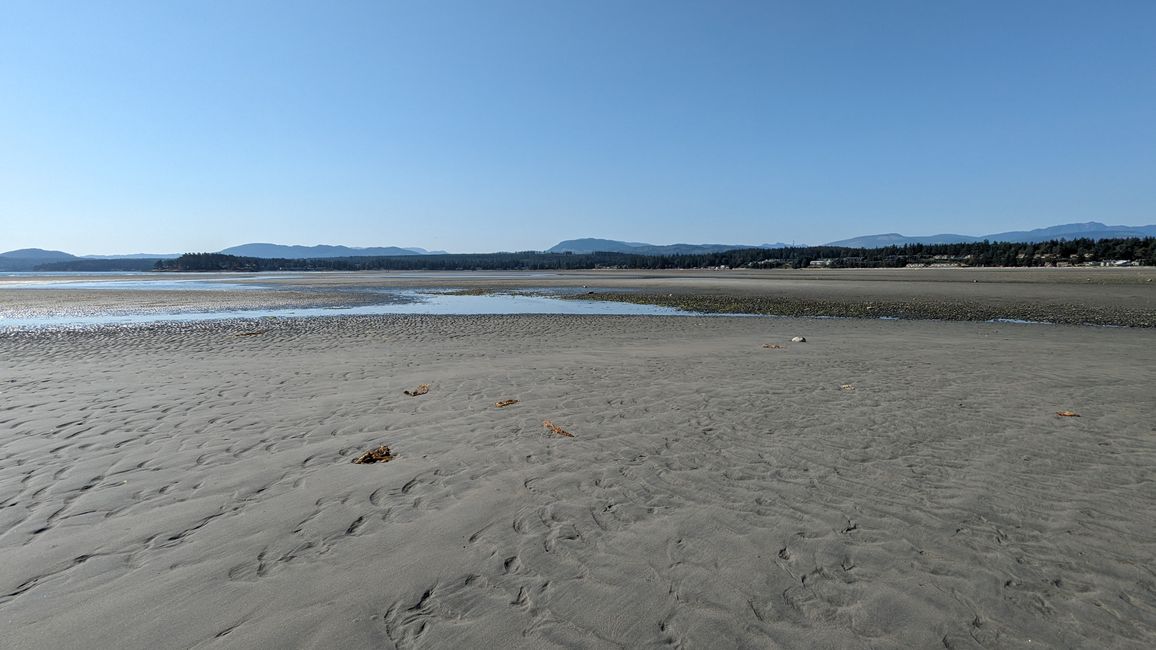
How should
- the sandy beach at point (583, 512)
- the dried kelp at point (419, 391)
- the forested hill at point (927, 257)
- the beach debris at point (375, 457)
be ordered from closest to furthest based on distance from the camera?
1. the sandy beach at point (583, 512)
2. the beach debris at point (375, 457)
3. the dried kelp at point (419, 391)
4. the forested hill at point (927, 257)

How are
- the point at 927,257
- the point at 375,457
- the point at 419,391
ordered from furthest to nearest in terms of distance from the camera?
the point at 927,257 → the point at 419,391 → the point at 375,457

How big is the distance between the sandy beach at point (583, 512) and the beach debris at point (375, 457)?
0.15 m

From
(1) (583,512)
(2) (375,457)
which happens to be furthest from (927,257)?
(2) (375,457)

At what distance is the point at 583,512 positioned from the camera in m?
4.74

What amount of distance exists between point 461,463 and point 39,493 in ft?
12.6

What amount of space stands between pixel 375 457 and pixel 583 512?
2599mm

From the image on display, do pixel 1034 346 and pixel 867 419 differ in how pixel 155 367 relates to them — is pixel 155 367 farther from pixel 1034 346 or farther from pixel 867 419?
pixel 1034 346

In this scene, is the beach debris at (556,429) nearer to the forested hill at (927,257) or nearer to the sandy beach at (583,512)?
the sandy beach at (583,512)

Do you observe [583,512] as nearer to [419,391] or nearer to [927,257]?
[419,391]

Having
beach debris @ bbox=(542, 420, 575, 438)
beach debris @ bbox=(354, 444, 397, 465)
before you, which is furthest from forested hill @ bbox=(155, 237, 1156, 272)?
beach debris @ bbox=(354, 444, 397, 465)

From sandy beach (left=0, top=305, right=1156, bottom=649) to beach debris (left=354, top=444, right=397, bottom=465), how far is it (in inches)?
5.8

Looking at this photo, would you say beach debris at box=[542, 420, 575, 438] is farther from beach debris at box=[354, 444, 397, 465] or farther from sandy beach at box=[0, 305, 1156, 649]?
beach debris at box=[354, 444, 397, 465]

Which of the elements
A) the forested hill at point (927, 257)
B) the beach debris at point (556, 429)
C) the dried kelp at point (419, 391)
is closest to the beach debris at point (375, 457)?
the beach debris at point (556, 429)

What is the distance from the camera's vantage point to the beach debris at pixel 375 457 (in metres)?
5.93
